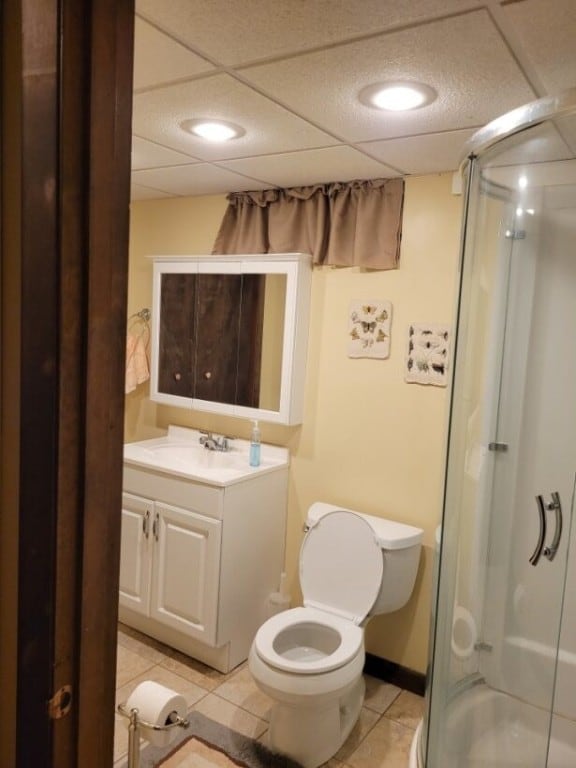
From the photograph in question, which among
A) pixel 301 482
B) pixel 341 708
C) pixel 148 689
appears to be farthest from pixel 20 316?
pixel 301 482

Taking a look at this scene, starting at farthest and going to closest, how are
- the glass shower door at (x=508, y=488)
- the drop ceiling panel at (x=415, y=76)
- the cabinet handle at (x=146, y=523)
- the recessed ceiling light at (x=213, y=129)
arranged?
the cabinet handle at (x=146, y=523) → the glass shower door at (x=508, y=488) → the recessed ceiling light at (x=213, y=129) → the drop ceiling panel at (x=415, y=76)

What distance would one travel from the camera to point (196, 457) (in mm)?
3039

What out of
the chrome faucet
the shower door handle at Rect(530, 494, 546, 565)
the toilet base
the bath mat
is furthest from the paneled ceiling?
the bath mat

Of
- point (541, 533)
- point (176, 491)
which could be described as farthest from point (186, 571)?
point (541, 533)

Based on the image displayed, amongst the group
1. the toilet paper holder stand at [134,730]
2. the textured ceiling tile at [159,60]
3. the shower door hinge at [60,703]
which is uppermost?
the textured ceiling tile at [159,60]

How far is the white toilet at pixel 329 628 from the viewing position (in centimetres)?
199

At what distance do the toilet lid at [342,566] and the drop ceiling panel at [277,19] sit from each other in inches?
69.9

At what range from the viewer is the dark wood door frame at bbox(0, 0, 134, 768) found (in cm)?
59

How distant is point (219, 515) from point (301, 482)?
502 millimetres

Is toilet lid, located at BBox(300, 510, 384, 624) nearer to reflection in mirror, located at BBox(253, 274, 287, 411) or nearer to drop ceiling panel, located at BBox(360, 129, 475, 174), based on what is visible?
reflection in mirror, located at BBox(253, 274, 287, 411)

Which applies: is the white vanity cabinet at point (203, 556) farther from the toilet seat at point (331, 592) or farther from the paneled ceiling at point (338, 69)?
the paneled ceiling at point (338, 69)

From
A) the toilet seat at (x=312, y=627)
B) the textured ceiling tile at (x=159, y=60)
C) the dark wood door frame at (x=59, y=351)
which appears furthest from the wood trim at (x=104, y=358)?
the toilet seat at (x=312, y=627)

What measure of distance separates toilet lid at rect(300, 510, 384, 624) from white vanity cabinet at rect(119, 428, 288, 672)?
0.33 m

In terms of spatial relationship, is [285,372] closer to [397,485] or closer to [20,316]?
[397,485]
